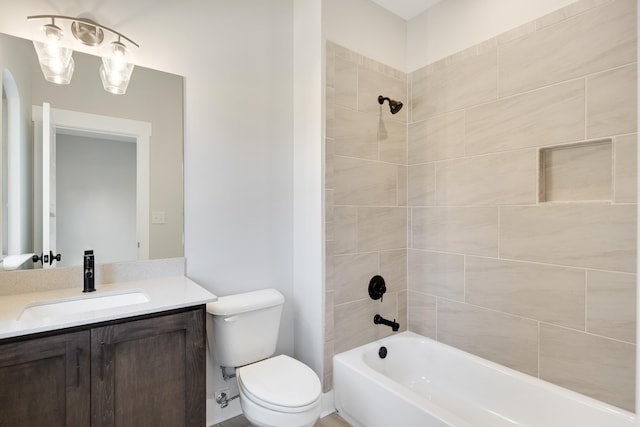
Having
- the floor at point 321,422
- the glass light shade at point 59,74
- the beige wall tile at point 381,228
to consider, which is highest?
the glass light shade at point 59,74

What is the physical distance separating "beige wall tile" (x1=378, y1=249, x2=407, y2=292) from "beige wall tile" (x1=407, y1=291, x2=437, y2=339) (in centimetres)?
12

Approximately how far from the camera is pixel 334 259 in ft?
6.88

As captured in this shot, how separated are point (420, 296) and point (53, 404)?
2121 millimetres

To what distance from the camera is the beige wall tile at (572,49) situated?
153 cm

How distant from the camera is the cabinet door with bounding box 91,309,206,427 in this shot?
125 cm

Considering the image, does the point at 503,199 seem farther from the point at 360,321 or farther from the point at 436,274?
the point at 360,321

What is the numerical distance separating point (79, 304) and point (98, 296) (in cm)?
8

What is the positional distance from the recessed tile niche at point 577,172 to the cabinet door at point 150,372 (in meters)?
1.95

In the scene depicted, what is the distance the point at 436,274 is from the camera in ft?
7.65

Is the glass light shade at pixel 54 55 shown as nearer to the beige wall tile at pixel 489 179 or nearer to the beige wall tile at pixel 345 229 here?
the beige wall tile at pixel 345 229

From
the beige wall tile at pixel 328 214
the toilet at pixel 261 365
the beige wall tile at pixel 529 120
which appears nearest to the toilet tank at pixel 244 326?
the toilet at pixel 261 365

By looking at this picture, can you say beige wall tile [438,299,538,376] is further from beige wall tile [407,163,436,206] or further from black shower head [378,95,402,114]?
black shower head [378,95,402,114]

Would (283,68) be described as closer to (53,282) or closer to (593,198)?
(53,282)

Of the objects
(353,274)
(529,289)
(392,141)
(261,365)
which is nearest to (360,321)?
(353,274)
